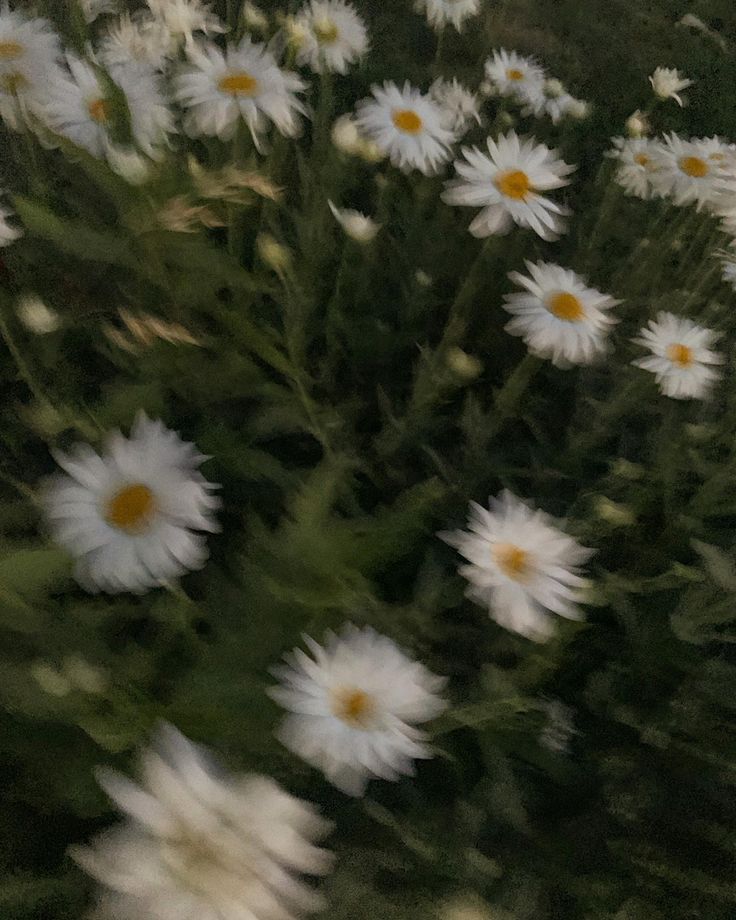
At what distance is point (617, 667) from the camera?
74 cm

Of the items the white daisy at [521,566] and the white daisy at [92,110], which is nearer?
the white daisy at [521,566]

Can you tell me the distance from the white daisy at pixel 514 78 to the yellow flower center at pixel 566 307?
1.60ft

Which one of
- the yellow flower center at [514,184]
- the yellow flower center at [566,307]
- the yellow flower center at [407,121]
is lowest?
the yellow flower center at [566,307]

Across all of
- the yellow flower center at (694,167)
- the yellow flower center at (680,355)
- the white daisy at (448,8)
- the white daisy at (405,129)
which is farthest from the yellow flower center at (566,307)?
the white daisy at (448,8)

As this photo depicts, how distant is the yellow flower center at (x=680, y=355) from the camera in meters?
0.82

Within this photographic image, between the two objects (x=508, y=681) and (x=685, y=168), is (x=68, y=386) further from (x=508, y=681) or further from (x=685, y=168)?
(x=685, y=168)

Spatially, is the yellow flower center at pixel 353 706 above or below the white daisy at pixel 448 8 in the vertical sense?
below

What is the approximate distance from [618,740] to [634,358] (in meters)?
0.47

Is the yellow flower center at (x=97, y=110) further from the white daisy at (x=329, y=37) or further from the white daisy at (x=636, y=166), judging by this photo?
the white daisy at (x=636, y=166)

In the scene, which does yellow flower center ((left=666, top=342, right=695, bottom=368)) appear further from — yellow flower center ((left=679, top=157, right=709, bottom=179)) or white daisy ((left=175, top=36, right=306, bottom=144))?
white daisy ((left=175, top=36, right=306, bottom=144))

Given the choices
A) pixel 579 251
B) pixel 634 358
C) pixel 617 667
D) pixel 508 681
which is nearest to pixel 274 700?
pixel 508 681

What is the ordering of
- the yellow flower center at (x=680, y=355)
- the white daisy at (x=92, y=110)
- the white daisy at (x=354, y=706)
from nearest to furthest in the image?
the white daisy at (x=354, y=706), the white daisy at (x=92, y=110), the yellow flower center at (x=680, y=355)

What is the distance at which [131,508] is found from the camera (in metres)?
0.55

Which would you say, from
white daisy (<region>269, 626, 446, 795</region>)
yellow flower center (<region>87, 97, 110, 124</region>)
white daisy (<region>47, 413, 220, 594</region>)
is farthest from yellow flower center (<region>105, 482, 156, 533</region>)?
yellow flower center (<region>87, 97, 110, 124</region>)
